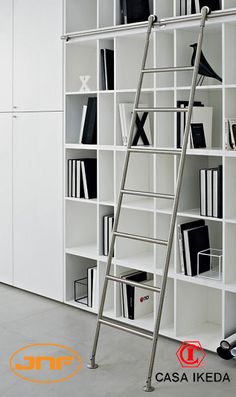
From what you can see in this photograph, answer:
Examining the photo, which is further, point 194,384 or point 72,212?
point 72,212

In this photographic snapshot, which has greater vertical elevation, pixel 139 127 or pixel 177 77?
pixel 177 77

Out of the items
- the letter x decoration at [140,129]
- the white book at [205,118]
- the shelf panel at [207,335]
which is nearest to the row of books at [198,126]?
the white book at [205,118]

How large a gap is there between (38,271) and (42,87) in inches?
58.2

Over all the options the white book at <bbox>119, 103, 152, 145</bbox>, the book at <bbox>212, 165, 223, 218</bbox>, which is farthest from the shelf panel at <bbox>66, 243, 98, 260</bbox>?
the book at <bbox>212, 165, 223, 218</bbox>

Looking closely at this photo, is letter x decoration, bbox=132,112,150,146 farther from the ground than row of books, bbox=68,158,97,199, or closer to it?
farther from the ground

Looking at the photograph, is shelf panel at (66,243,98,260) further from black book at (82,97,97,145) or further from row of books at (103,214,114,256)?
black book at (82,97,97,145)

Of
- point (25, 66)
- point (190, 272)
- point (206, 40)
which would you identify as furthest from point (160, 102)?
point (25, 66)

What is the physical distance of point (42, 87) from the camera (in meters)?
4.60

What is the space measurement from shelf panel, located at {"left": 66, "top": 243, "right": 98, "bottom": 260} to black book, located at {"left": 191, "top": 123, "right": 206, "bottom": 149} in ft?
3.95

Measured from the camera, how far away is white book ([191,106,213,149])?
3.70 metres

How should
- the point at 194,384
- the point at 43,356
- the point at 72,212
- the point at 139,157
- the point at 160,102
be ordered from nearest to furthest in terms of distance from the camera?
the point at 194,384 → the point at 43,356 → the point at 160,102 → the point at 139,157 → the point at 72,212

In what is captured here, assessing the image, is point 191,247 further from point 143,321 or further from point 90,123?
point 90,123

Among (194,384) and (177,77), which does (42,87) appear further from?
(194,384)

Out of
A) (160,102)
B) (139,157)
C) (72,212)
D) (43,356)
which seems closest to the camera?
(43,356)
